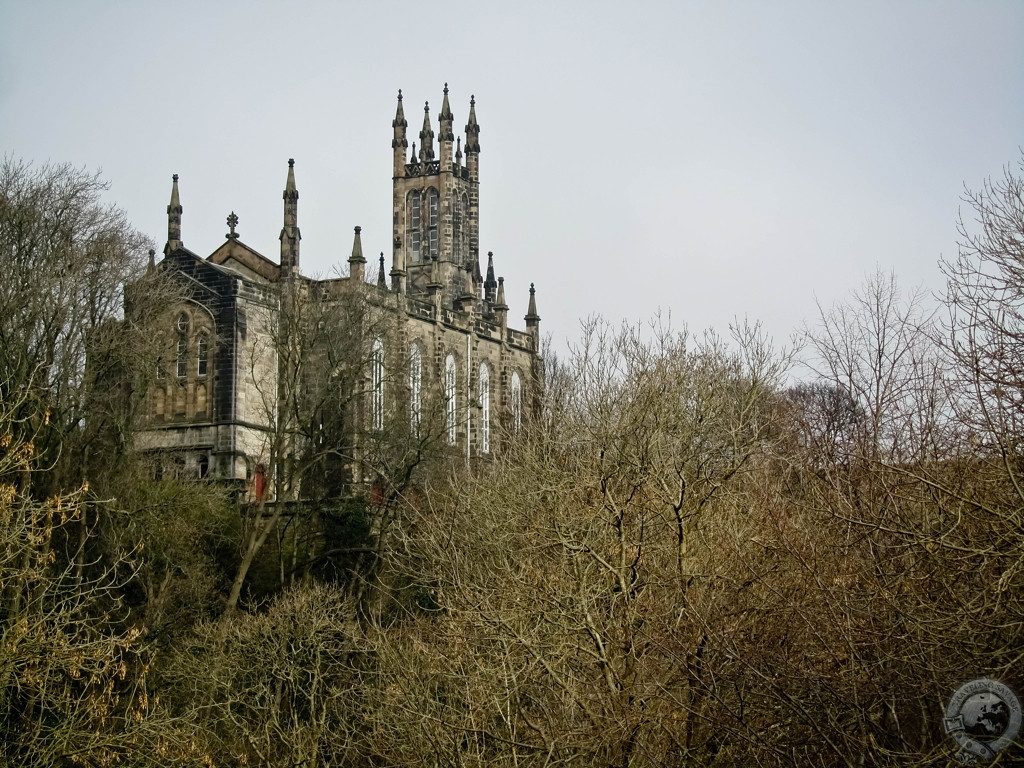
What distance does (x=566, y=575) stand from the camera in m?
19.2

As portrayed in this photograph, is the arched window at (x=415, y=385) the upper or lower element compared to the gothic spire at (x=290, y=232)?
lower

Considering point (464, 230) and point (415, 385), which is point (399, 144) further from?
point (415, 385)

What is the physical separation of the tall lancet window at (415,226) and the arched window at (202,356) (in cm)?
2408

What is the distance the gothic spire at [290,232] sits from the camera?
189 feet

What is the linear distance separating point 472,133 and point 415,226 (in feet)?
21.6

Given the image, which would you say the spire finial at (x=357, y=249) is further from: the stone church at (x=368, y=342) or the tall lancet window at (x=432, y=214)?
the tall lancet window at (x=432, y=214)

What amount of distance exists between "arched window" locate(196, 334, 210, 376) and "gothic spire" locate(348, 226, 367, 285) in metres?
6.29

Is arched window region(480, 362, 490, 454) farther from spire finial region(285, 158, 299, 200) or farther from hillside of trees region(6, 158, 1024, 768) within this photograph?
hillside of trees region(6, 158, 1024, 768)

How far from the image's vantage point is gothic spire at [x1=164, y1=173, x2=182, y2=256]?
55.8 metres

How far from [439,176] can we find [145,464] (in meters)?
38.8

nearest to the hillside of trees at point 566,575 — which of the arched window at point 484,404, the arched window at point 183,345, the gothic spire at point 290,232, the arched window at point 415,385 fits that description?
the arched window at point 415,385

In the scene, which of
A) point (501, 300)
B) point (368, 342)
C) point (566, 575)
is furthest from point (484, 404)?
point (566, 575)

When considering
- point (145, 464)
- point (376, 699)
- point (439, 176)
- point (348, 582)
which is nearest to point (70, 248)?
point (145, 464)

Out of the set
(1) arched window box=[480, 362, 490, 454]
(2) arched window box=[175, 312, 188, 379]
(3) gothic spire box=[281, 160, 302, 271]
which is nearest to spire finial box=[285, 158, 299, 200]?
(3) gothic spire box=[281, 160, 302, 271]
